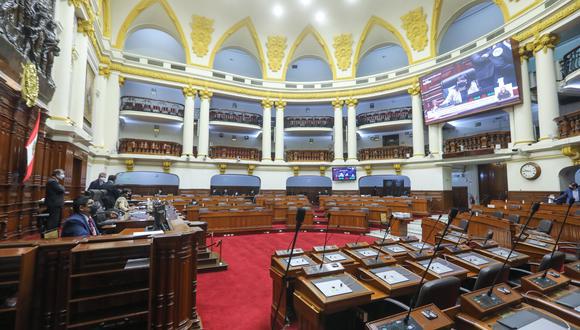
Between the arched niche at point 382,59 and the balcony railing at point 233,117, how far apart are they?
8.08 m

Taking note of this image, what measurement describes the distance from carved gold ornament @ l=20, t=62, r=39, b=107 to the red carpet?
4.69 metres

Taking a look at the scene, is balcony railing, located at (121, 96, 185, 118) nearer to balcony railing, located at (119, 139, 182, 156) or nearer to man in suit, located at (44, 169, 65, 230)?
balcony railing, located at (119, 139, 182, 156)

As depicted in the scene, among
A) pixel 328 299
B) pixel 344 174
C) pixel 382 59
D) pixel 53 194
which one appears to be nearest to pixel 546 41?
pixel 382 59

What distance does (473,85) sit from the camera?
10828 mm

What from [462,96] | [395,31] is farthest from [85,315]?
[395,31]

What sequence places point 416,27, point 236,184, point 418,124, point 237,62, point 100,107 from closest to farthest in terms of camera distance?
point 100,107 < point 418,124 < point 416,27 < point 236,184 < point 237,62

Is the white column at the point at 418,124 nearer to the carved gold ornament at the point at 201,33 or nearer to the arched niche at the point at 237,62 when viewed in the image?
the arched niche at the point at 237,62

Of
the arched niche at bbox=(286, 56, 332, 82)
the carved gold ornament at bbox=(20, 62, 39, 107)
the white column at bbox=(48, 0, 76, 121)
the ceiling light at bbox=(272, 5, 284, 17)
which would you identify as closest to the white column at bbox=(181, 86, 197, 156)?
the ceiling light at bbox=(272, 5, 284, 17)

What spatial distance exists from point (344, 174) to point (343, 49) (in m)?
8.16

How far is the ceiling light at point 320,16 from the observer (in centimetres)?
1503

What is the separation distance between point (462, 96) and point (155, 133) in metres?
16.6

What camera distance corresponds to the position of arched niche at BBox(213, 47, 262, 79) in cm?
1702

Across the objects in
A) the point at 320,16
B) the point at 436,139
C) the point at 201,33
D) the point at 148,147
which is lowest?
the point at 148,147

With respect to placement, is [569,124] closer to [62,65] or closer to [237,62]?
[62,65]
